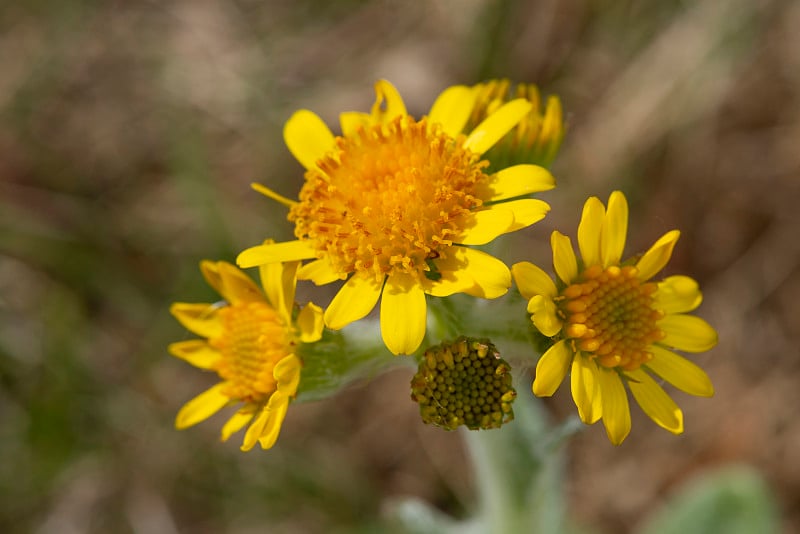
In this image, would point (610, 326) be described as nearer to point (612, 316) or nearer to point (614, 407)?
point (612, 316)

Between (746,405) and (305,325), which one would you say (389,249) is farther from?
(746,405)

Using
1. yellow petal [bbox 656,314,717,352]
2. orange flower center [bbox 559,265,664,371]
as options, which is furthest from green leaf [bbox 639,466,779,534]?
orange flower center [bbox 559,265,664,371]

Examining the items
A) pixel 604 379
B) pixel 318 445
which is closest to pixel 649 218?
pixel 318 445

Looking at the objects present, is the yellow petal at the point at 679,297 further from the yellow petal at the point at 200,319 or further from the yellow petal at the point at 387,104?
the yellow petal at the point at 200,319

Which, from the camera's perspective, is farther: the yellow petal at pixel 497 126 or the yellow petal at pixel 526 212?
the yellow petal at pixel 497 126

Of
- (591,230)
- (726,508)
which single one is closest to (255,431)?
(591,230)

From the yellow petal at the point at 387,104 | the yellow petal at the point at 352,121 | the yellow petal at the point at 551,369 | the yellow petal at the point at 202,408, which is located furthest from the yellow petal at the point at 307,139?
the yellow petal at the point at 551,369

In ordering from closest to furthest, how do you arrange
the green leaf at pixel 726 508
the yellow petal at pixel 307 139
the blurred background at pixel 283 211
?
1. the yellow petal at pixel 307 139
2. the green leaf at pixel 726 508
3. the blurred background at pixel 283 211
